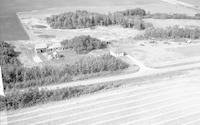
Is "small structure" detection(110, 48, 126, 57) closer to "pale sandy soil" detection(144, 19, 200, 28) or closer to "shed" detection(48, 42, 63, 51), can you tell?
"shed" detection(48, 42, 63, 51)

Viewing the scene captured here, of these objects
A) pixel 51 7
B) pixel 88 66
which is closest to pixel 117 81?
pixel 88 66

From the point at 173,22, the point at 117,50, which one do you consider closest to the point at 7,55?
the point at 117,50

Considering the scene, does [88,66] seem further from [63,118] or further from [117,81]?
[63,118]

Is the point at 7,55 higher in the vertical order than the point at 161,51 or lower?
higher

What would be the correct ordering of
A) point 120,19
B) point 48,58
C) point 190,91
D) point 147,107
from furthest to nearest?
point 120,19, point 48,58, point 190,91, point 147,107

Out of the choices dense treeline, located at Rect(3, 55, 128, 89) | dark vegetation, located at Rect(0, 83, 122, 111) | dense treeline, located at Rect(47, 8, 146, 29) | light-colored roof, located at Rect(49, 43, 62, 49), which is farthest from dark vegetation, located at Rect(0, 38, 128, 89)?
dense treeline, located at Rect(47, 8, 146, 29)

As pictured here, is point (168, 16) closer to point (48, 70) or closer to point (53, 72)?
point (53, 72)
